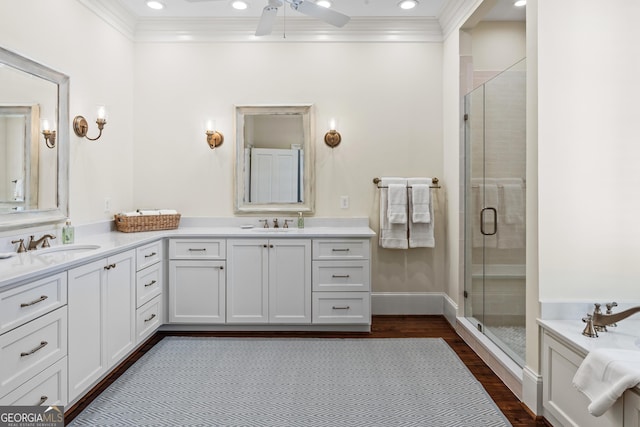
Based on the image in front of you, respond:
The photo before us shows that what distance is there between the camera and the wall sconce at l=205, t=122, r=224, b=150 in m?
3.60

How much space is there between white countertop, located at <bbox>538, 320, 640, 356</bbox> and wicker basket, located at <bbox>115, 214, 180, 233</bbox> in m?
2.93

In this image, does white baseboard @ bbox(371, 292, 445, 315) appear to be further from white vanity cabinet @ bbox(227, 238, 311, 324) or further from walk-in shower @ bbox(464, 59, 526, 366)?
white vanity cabinet @ bbox(227, 238, 311, 324)

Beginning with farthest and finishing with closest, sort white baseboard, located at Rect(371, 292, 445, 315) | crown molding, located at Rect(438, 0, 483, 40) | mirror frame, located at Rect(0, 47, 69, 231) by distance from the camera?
white baseboard, located at Rect(371, 292, 445, 315) → crown molding, located at Rect(438, 0, 483, 40) → mirror frame, located at Rect(0, 47, 69, 231)

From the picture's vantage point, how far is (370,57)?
368 centimetres

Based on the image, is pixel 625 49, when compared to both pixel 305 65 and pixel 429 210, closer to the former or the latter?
pixel 429 210

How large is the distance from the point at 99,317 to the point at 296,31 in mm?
2900

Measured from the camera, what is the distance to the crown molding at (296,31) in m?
3.61

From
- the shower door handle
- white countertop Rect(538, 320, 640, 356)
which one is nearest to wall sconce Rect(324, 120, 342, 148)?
the shower door handle

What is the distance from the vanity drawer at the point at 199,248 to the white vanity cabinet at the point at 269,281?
0.25 ft

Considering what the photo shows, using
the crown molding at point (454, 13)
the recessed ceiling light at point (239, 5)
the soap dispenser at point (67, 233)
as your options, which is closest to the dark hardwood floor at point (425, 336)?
the soap dispenser at point (67, 233)

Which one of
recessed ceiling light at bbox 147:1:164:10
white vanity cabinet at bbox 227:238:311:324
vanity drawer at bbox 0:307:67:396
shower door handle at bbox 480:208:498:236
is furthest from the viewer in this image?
recessed ceiling light at bbox 147:1:164:10

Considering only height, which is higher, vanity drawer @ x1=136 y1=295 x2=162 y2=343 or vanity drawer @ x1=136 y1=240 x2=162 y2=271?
vanity drawer @ x1=136 y1=240 x2=162 y2=271

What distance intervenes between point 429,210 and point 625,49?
1.84 metres

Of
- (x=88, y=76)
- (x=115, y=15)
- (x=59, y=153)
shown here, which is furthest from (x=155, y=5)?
(x=59, y=153)
